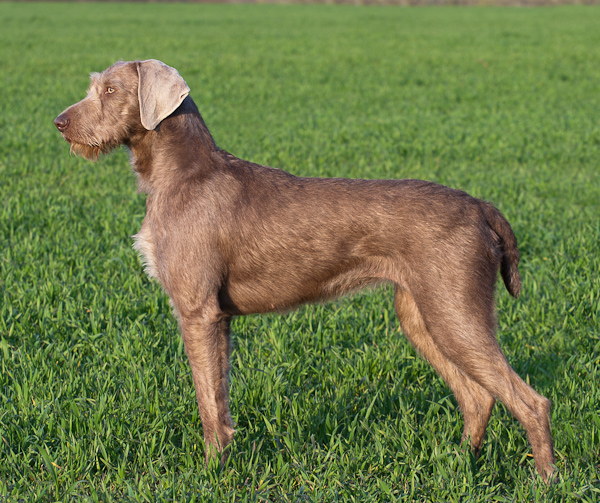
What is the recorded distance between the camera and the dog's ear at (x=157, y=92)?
12.4ft

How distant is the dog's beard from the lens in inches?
155

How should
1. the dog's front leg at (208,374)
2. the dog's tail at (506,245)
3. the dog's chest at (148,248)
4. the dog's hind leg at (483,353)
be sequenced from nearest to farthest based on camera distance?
the dog's hind leg at (483,353) < the dog's front leg at (208,374) < the dog's tail at (506,245) < the dog's chest at (148,248)

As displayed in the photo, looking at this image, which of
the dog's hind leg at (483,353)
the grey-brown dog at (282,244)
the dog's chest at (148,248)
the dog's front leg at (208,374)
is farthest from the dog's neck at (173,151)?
the dog's hind leg at (483,353)

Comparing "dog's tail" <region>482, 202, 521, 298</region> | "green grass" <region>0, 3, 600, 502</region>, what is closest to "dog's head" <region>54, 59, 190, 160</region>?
"green grass" <region>0, 3, 600, 502</region>

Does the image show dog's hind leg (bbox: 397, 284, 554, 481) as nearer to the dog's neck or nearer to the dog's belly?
the dog's belly

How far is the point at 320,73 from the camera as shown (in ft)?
72.3

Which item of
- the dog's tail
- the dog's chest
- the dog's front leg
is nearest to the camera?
the dog's front leg

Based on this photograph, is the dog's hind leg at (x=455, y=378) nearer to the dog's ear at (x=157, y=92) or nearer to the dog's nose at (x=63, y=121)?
the dog's ear at (x=157, y=92)

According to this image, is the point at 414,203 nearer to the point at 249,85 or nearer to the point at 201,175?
the point at 201,175

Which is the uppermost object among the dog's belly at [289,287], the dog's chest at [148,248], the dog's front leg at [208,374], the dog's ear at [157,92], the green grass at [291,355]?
the dog's ear at [157,92]

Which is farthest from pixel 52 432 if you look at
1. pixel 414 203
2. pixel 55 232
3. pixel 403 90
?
pixel 403 90

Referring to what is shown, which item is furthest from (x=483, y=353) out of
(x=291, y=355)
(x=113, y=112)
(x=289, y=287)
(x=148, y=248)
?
(x=113, y=112)

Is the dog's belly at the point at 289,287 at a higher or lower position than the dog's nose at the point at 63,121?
lower

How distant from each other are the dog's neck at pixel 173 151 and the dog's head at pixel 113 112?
0.10m
